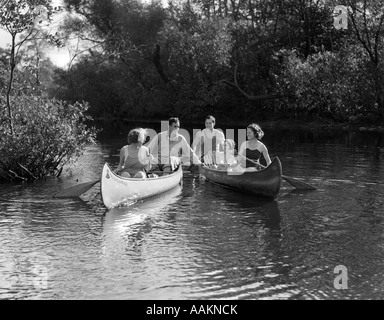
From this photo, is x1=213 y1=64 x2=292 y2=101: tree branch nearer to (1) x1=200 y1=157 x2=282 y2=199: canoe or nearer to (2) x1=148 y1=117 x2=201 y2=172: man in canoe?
(2) x1=148 y1=117 x2=201 y2=172: man in canoe

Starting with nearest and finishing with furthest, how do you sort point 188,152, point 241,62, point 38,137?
point 38,137, point 188,152, point 241,62

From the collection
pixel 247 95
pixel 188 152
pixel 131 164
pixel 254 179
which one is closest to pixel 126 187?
pixel 131 164

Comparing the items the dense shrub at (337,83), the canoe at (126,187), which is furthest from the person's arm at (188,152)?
the dense shrub at (337,83)

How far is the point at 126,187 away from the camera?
1147cm

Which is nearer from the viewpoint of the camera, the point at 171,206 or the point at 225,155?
the point at 171,206

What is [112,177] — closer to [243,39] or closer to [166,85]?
[243,39]

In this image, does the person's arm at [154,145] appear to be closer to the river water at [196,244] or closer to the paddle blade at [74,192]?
the river water at [196,244]

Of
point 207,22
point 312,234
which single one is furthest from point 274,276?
point 207,22

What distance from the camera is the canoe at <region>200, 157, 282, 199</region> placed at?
39.4ft

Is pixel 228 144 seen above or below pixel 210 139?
below

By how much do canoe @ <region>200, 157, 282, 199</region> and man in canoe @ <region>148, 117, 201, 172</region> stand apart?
1.05 metres

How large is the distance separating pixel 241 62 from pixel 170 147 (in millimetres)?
31200

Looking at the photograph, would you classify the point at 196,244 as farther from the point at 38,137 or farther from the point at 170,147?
the point at 38,137

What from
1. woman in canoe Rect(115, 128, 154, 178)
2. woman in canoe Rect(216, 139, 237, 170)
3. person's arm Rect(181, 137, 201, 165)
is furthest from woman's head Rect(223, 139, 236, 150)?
woman in canoe Rect(115, 128, 154, 178)
